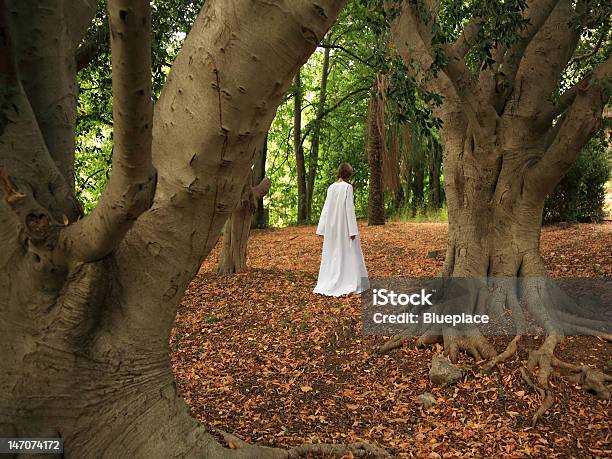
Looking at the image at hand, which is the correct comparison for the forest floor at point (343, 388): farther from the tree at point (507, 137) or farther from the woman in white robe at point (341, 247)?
the tree at point (507, 137)

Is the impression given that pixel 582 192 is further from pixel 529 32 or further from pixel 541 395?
pixel 541 395

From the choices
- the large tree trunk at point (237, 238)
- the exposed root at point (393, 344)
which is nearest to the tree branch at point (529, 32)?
the exposed root at point (393, 344)

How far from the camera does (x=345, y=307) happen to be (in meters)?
6.95

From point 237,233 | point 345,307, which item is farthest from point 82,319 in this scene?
point 237,233

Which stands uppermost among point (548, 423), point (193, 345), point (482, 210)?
point (482, 210)

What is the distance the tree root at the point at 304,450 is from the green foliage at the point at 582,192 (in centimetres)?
1061

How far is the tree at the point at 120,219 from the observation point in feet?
7.15

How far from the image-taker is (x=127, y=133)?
1818mm

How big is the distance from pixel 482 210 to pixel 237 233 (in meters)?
4.09

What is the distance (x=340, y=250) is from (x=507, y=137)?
120 inches

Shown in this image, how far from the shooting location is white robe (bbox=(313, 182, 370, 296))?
25.4 feet

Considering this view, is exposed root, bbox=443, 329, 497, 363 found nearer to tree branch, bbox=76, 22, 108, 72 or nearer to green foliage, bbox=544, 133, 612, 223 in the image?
tree branch, bbox=76, 22, 108, 72

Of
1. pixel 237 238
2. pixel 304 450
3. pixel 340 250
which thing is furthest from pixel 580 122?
pixel 237 238

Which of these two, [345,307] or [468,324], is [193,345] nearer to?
[345,307]
